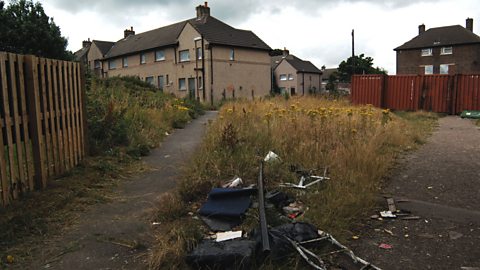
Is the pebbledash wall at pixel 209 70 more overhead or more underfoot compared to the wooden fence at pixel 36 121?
more overhead

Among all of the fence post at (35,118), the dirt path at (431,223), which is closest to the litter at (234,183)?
the dirt path at (431,223)

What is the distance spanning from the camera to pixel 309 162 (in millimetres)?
6223

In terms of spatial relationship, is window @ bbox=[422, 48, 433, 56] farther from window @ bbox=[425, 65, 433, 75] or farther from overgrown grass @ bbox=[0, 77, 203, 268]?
overgrown grass @ bbox=[0, 77, 203, 268]

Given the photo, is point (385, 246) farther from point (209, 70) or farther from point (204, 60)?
point (204, 60)

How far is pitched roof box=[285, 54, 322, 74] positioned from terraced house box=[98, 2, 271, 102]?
1668cm

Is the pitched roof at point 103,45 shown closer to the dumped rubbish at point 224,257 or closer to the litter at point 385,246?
the dumped rubbish at point 224,257

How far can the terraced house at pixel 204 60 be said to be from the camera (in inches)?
1308

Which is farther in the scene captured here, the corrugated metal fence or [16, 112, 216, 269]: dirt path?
the corrugated metal fence

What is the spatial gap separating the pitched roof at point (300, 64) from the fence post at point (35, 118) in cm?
5026

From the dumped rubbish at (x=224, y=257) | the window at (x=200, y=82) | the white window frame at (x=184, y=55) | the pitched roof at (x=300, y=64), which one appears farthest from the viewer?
the pitched roof at (x=300, y=64)

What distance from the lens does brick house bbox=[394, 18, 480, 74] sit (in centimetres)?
4509

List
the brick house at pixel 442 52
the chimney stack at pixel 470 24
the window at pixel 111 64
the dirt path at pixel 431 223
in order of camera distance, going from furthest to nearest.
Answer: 1. the chimney stack at pixel 470 24
2. the window at pixel 111 64
3. the brick house at pixel 442 52
4. the dirt path at pixel 431 223

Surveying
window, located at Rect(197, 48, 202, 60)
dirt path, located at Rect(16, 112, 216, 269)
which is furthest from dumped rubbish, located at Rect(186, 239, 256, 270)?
window, located at Rect(197, 48, 202, 60)

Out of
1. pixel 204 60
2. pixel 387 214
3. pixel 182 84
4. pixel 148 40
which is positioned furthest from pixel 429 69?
pixel 387 214
